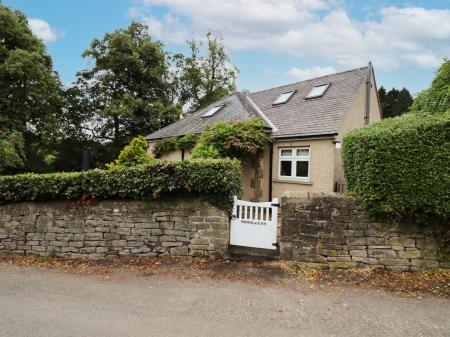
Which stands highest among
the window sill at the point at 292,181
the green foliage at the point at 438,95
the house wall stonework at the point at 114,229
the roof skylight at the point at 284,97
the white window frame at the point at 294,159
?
the roof skylight at the point at 284,97

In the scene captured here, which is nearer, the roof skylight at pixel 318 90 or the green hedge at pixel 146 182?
the green hedge at pixel 146 182

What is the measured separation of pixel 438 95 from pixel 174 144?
11313mm

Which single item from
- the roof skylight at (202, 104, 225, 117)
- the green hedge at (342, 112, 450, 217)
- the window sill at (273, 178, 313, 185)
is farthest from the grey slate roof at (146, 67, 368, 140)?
the green hedge at (342, 112, 450, 217)

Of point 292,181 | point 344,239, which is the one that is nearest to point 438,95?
point 344,239

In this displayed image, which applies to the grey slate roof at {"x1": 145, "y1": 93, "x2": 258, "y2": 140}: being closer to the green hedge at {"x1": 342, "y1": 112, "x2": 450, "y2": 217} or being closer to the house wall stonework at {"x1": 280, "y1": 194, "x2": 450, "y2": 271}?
the house wall stonework at {"x1": 280, "y1": 194, "x2": 450, "y2": 271}

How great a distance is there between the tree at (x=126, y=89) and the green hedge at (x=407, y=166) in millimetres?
21790

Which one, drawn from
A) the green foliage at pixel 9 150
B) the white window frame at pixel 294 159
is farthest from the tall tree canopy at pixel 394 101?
the green foliage at pixel 9 150

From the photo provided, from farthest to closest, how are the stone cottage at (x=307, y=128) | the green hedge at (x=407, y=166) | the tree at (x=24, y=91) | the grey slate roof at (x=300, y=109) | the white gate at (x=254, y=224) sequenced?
the tree at (x=24, y=91) < the grey slate roof at (x=300, y=109) < the stone cottage at (x=307, y=128) < the white gate at (x=254, y=224) < the green hedge at (x=407, y=166)

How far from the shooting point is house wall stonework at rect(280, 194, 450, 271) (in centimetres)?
629

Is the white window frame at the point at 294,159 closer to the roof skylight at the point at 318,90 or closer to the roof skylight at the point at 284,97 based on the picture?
Answer: the roof skylight at the point at 318,90

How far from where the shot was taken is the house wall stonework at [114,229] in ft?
24.6

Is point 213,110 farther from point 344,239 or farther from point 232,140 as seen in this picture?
point 344,239

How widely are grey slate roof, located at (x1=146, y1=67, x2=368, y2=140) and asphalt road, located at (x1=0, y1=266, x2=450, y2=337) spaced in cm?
785

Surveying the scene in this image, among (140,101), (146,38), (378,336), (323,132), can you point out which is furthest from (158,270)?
(146,38)
